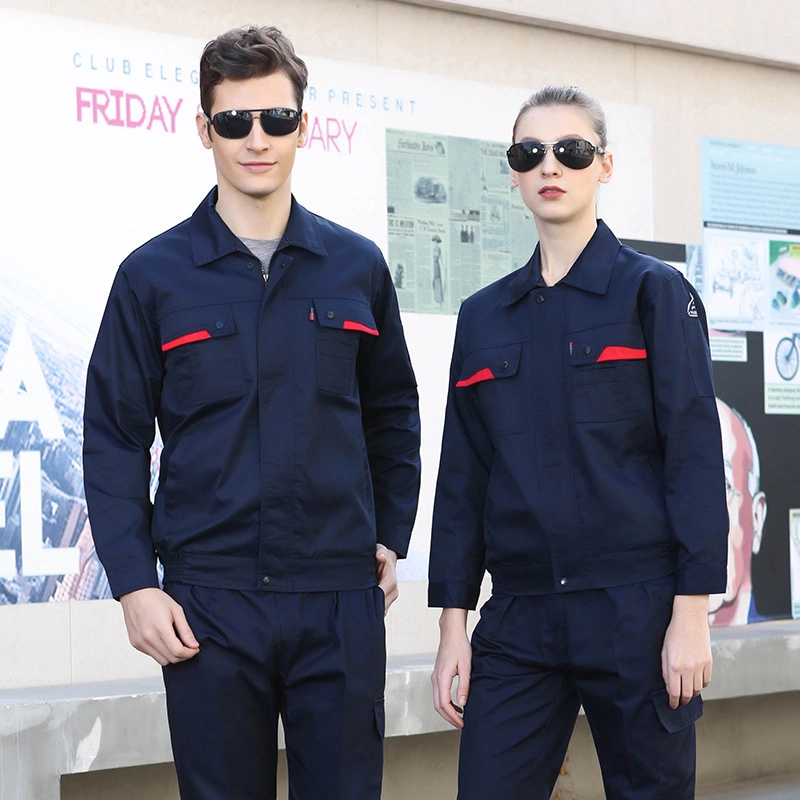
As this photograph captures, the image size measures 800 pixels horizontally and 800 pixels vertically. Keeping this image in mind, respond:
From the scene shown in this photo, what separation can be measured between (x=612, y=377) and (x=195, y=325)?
2.44ft

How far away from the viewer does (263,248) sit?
8.05ft

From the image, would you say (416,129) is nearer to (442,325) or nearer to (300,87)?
(442,325)

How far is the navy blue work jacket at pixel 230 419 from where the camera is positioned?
2.31m

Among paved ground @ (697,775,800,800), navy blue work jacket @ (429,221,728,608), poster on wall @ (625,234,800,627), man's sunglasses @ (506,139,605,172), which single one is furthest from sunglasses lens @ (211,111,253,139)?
paved ground @ (697,775,800,800)

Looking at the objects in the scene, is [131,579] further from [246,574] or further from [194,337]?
[194,337]

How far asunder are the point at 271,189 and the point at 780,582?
4.61m

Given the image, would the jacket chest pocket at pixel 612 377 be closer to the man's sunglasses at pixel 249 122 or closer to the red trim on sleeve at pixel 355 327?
the red trim on sleeve at pixel 355 327

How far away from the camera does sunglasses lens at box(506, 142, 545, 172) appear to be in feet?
8.66

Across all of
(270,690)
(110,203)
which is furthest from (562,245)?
(110,203)

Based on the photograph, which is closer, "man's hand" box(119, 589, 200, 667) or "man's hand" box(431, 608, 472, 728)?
"man's hand" box(119, 589, 200, 667)

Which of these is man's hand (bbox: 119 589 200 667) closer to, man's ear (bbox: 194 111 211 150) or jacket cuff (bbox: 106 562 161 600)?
jacket cuff (bbox: 106 562 161 600)

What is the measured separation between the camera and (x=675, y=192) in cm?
625

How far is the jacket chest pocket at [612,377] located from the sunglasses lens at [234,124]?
0.71m

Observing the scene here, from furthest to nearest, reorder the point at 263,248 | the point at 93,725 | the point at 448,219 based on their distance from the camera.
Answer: the point at 448,219 → the point at 93,725 → the point at 263,248
